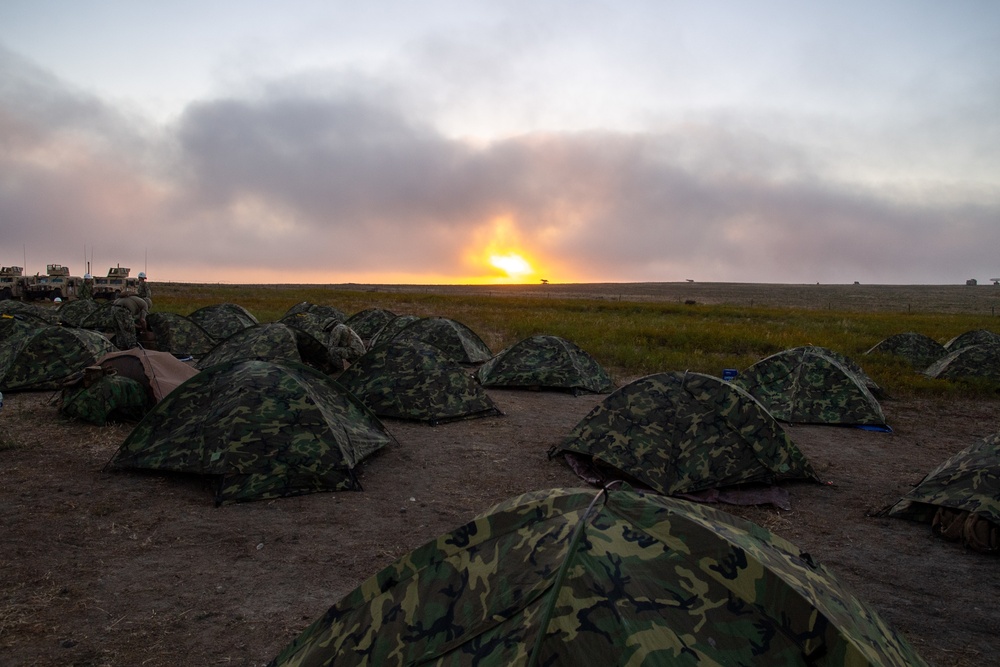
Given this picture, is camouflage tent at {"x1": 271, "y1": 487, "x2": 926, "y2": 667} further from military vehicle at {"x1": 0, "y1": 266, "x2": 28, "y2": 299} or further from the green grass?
military vehicle at {"x1": 0, "y1": 266, "x2": 28, "y2": 299}

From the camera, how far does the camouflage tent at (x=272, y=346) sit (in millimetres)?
14992

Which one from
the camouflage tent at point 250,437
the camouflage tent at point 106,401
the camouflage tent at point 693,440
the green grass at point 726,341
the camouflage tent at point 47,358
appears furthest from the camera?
the green grass at point 726,341

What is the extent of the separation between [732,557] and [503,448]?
24.1ft

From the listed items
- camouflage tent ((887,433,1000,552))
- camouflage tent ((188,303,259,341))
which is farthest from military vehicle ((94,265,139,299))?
camouflage tent ((887,433,1000,552))

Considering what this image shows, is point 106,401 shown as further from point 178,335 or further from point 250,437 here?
point 178,335

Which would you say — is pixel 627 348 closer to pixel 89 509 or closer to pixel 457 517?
pixel 457 517

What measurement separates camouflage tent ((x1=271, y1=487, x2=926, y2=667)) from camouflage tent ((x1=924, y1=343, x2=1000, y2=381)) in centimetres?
1712

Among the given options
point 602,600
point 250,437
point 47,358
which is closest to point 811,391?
point 250,437

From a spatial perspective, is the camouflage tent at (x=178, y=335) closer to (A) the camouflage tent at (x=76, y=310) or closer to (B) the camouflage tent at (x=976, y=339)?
(A) the camouflage tent at (x=76, y=310)

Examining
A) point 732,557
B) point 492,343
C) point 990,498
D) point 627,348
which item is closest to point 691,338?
point 627,348

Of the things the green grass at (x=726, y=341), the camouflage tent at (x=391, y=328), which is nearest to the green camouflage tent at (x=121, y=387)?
the camouflage tent at (x=391, y=328)

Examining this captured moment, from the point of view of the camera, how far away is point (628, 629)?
2.91 metres

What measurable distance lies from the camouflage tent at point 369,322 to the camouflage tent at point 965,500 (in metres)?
A: 16.7

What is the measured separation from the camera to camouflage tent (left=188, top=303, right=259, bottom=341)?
22.0 metres
